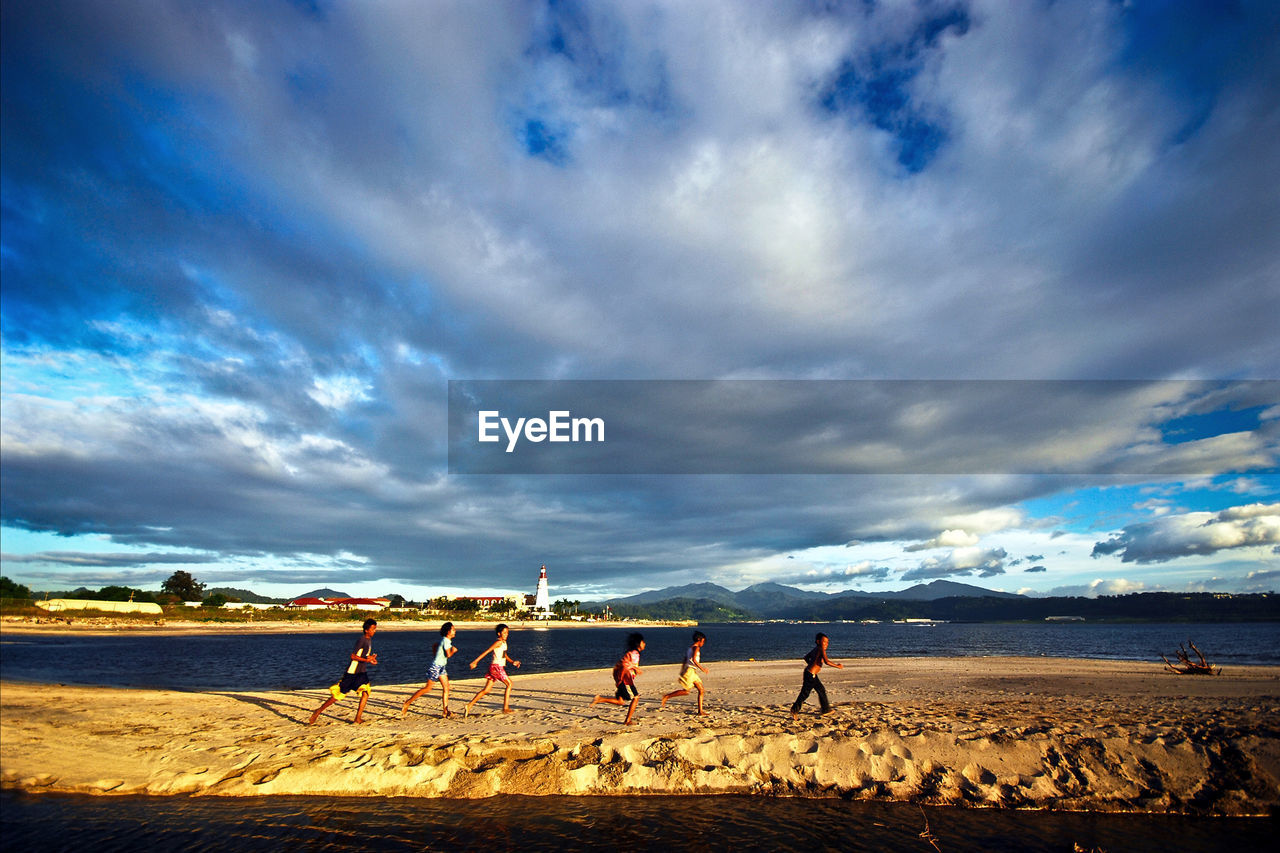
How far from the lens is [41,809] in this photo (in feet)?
34.4

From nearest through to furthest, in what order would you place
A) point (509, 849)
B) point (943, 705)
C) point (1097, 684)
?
point (509, 849) < point (943, 705) < point (1097, 684)

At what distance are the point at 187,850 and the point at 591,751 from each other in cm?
647

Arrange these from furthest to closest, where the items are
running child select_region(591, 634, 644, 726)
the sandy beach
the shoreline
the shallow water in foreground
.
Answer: the shoreline, running child select_region(591, 634, 644, 726), the sandy beach, the shallow water in foreground

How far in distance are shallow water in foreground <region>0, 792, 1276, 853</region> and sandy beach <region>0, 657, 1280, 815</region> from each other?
1.32ft

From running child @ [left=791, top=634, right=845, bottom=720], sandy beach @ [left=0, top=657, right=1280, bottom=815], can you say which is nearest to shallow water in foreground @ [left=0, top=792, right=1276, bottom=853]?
sandy beach @ [left=0, top=657, right=1280, bottom=815]

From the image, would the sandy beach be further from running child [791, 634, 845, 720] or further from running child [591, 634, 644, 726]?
running child [591, 634, 644, 726]

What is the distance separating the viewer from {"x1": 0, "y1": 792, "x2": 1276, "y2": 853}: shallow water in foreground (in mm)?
8969

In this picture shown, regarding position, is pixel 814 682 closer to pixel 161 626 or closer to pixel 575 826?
pixel 575 826

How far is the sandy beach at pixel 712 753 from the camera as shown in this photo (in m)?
10.5

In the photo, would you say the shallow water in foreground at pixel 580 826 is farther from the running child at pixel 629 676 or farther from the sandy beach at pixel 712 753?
the running child at pixel 629 676

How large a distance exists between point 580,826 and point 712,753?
10.5ft

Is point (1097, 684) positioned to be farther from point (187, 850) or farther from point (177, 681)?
point (177, 681)

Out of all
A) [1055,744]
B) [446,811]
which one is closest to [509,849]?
[446,811]

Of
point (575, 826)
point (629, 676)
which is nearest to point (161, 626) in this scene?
point (629, 676)
